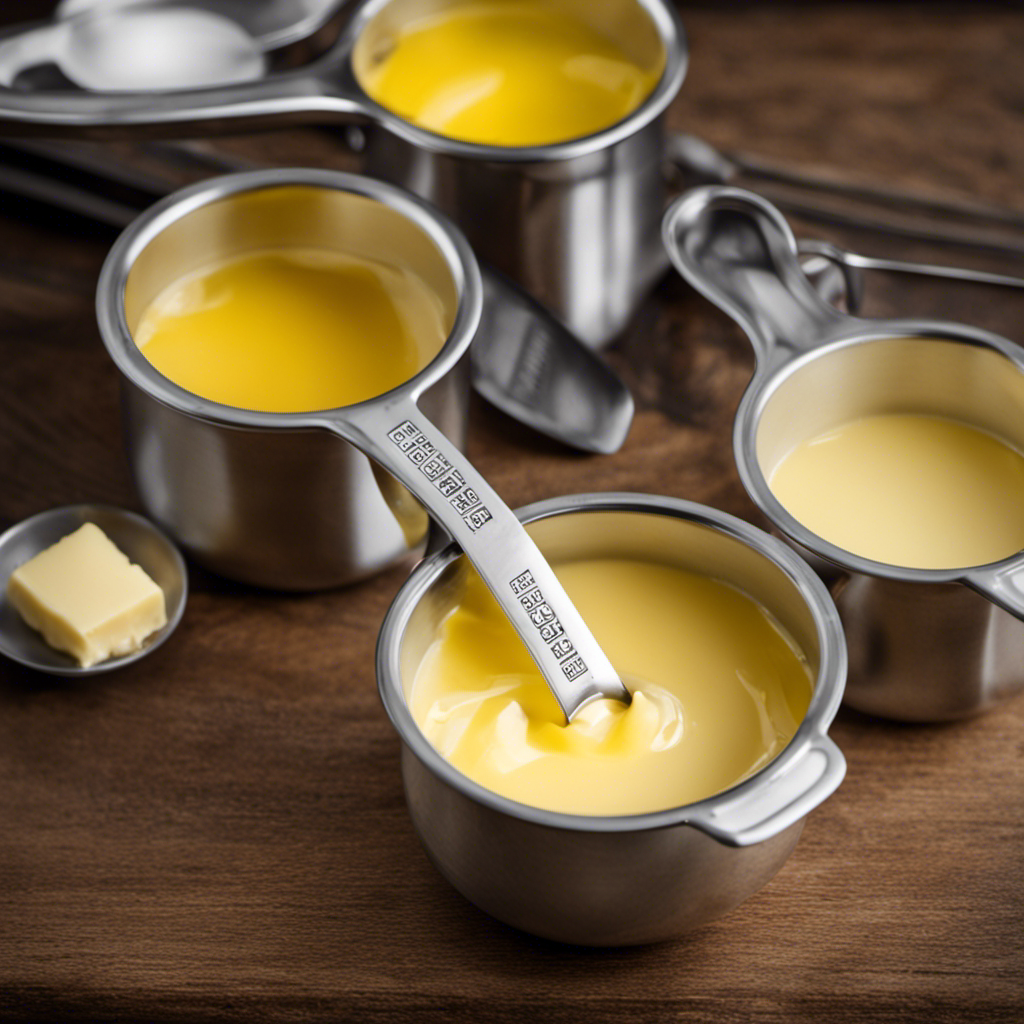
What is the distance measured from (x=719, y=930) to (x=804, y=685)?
0.18 m

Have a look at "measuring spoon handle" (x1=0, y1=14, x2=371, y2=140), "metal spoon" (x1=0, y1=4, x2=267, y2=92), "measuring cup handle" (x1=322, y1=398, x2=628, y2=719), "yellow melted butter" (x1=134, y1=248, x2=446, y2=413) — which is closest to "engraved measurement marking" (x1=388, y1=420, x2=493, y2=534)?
"measuring cup handle" (x1=322, y1=398, x2=628, y2=719)

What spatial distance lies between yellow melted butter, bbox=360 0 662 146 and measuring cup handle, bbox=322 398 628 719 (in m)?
0.50

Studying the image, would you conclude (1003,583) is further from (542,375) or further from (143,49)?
(143,49)

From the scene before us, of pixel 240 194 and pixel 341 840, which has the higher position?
pixel 240 194

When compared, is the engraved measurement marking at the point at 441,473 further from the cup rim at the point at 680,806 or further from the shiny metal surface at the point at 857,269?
the shiny metal surface at the point at 857,269

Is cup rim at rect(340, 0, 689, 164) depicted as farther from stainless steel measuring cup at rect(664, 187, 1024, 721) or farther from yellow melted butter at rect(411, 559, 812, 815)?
yellow melted butter at rect(411, 559, 812, 815)

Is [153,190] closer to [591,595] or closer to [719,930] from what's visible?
[591,595]

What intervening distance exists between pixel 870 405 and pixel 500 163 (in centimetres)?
38

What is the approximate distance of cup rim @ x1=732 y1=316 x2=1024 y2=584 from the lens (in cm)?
92

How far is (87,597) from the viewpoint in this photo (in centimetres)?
103

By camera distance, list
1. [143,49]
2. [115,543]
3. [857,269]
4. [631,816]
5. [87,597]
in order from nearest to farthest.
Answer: [631,816]
[87,597]
[115,543]
[857,269]
[143,49]

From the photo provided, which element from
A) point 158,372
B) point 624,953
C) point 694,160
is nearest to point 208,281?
point 158,372

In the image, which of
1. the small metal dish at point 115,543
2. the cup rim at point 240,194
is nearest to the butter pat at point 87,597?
the small metal dish at point 115,543

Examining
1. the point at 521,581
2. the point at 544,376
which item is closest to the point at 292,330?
the point at 544,376
